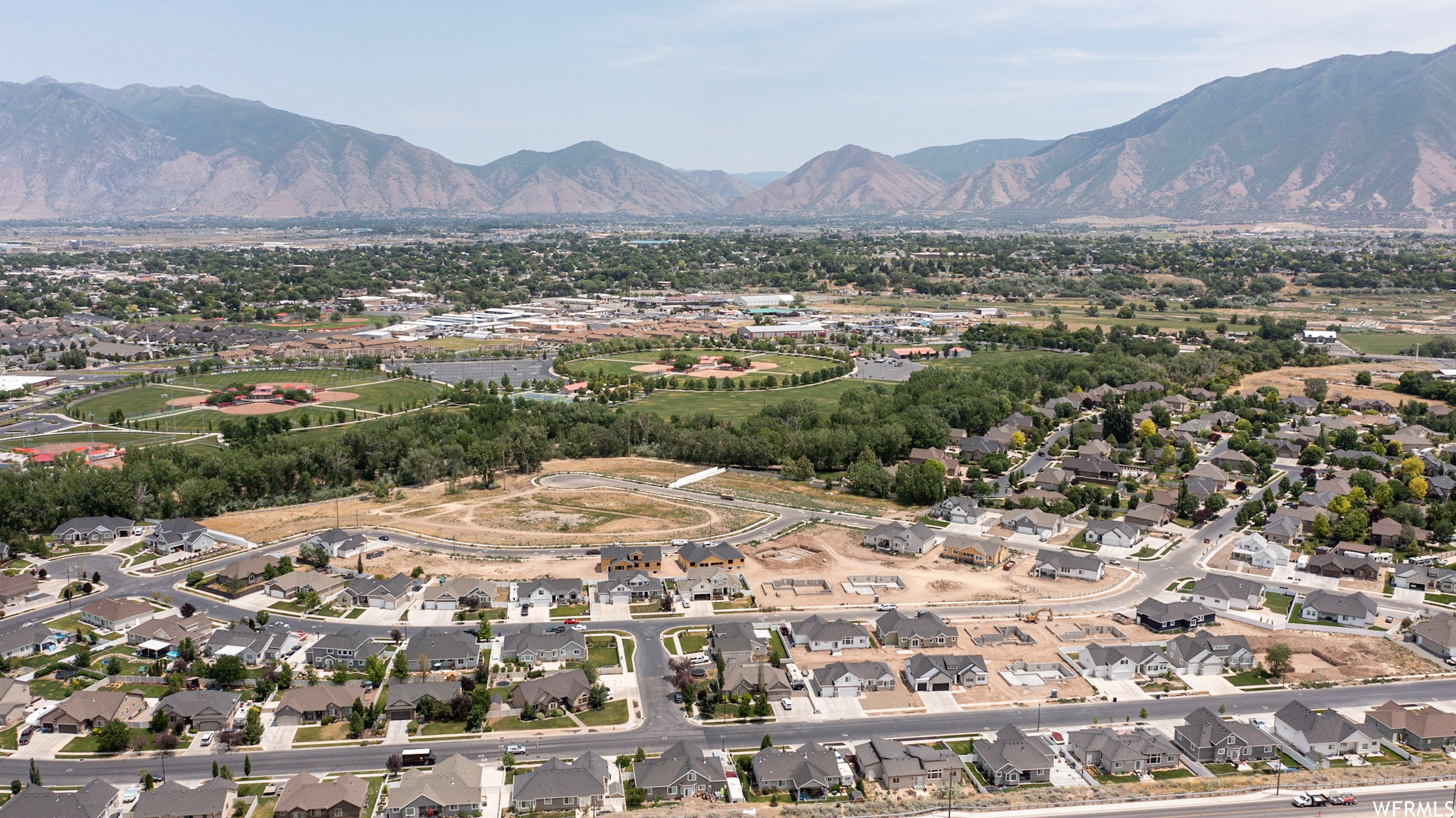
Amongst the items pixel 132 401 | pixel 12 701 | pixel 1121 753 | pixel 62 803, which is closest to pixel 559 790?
pixel 62 803

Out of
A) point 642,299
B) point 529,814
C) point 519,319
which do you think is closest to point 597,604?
point 529,814

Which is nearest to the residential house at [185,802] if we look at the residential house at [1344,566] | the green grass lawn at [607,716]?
the green grass lawn at [607,716]

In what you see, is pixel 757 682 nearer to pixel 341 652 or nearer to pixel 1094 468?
pixel 341 652

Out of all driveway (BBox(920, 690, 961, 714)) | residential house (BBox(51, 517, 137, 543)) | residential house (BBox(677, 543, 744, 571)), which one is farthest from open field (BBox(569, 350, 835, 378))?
driveway (BBox(920, 690, 961, 714))

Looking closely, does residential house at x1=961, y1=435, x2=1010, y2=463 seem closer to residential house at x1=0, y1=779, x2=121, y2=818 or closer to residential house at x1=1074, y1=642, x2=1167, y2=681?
residential house at x1=1074, y1=642, x2=1167, y2=681

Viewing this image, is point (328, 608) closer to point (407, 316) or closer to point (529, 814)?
point (529, 814)

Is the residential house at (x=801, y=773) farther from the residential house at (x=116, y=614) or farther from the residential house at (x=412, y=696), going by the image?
the residential house at (x=116, y=614)

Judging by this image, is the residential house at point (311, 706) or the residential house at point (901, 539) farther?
the residential house at point (901, 539)
